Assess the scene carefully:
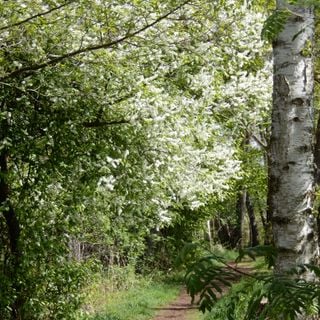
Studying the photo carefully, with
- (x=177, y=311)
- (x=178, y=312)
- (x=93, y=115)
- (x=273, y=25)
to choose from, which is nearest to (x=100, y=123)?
(x=93, y=115)


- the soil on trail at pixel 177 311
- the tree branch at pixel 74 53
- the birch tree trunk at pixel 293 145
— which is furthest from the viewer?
the soil on trail at pixel 177 311

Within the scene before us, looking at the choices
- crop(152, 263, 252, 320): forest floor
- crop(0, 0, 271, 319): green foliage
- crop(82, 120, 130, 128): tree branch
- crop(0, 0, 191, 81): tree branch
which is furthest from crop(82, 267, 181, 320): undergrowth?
crop(0, 0, 191, 81): tree branch

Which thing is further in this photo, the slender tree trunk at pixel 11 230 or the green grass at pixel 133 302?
the green grass at pixel 133 302

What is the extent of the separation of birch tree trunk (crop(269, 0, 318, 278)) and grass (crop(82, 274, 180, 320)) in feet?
26.6

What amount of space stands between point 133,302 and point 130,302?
0.10 m

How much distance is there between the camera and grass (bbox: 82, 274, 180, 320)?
39.7 feet

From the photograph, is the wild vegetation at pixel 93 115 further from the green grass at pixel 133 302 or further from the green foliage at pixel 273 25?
the green grass at pixel 133 302

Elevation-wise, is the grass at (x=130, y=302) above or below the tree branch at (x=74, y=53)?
below

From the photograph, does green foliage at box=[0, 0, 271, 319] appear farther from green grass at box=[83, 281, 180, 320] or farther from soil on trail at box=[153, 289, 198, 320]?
soil on trail at box=[153, 289, 198, 320]

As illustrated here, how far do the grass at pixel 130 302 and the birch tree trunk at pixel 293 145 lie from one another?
810 centimetres

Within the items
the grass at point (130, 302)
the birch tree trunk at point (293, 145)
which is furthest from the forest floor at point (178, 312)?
the birch tree trunk at point (293, 145)

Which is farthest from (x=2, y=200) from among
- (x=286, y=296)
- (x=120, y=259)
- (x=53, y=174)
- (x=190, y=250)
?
(x=120, y=259)

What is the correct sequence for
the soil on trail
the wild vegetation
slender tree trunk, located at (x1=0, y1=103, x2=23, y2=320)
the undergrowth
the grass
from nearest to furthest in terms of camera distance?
the wild vegetation, slender tree trunk, located at (x1=0, y1=103, x2=23, y2=320), the grass, the undergrowth, the soil on trail

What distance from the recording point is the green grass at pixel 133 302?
12.1 metres
